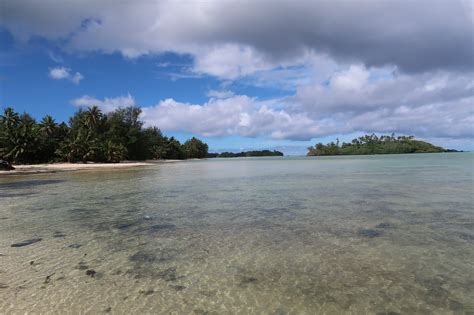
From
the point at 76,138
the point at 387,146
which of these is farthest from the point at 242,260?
the point at 387,146

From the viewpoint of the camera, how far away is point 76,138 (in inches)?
2594

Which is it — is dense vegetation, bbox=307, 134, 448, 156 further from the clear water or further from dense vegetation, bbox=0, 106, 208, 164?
the clear water

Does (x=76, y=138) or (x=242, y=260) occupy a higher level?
(x=76, y=138)

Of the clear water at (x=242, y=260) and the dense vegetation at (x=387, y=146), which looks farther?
the dense vegetation at (x=387, y=146)

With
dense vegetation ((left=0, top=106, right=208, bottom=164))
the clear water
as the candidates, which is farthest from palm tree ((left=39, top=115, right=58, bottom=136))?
the clear water

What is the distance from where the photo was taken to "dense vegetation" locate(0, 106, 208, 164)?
59375 millimetres

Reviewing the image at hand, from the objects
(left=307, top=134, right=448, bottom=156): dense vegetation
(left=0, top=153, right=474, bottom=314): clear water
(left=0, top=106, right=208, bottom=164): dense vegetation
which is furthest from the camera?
(left=307, top=134, right=448, bottom=156): dense vegetation

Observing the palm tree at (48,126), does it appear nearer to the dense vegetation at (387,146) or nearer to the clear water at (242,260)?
the clear water at (242,260)

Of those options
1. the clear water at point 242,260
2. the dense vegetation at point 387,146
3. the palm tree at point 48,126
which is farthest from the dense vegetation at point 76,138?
the dense vegetation at point 387,146

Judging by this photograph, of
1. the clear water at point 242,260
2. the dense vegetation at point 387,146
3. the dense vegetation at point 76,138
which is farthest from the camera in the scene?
the dense vegetation at point 387,146

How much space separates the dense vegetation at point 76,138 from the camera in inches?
2338

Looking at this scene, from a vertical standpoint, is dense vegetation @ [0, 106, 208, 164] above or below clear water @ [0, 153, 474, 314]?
above

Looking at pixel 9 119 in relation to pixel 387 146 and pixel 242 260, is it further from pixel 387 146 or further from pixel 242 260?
pixel 387 146

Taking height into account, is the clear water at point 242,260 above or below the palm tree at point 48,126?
Answer: below
